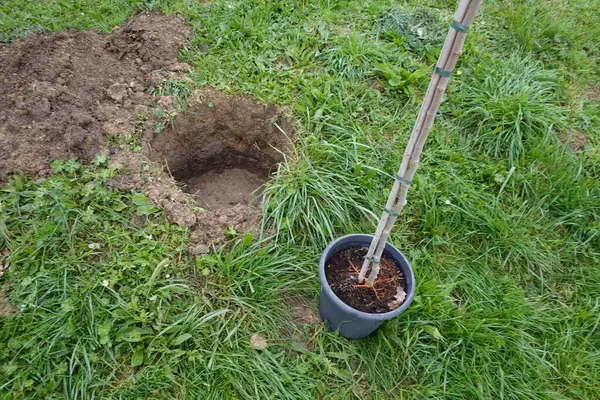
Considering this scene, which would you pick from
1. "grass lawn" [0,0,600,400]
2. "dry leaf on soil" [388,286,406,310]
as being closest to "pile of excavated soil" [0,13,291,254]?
"grass lawn" [0,0,600,400]

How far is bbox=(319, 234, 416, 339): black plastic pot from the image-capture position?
74.3 inches

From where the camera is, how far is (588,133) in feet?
10.4

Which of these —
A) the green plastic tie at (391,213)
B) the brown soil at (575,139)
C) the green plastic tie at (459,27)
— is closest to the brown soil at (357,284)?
the green plastic tie at (391,213)

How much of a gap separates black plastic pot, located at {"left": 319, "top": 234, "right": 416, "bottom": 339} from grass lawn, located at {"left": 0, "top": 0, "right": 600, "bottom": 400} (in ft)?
0.39

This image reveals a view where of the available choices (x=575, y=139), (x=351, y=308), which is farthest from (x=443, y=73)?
(x=575, y=139)

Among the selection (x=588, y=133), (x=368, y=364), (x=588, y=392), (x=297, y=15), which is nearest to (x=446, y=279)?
(x=368, y=364)

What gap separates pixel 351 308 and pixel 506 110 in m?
2.11

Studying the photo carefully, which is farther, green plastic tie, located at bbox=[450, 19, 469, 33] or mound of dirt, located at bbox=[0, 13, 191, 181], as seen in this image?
mound of dirt, located at bbox=[0, 13, 191, 181]

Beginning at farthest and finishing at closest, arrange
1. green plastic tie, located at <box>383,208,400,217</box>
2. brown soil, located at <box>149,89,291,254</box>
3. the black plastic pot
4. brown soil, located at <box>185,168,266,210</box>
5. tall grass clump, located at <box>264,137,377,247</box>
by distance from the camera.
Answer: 1. brown soil, located at <box>185,168,266,210</box>
2. brown soil, located at <box>149,89,291,254</box>
3. tall grass clump, located at <box>264,137,377,247</box>
4. the black plastic pot
5. green plastic tie, located at <box>383,208,400,217</box>

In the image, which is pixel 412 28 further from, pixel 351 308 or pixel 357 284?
pixel 351 308

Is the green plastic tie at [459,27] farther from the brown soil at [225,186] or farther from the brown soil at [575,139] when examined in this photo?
the brown soil at [575,139]

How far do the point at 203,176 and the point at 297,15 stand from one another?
5.45 ft

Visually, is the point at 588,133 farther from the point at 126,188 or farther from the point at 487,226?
the point at 126,188

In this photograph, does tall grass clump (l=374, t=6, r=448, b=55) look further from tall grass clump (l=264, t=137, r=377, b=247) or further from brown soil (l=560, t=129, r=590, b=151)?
tall grass clump (l=264, t=137, r=377, b=247)
